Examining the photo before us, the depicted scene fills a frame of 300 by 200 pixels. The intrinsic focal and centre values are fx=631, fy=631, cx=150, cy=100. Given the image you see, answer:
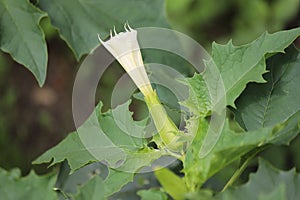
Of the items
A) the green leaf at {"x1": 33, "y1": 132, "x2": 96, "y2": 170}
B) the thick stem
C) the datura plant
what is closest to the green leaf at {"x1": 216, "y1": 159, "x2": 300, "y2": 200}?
the datura plant

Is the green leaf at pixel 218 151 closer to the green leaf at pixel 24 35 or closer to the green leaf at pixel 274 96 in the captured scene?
the green leaf at pixel 274 96

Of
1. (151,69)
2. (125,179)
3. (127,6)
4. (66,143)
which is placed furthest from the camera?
(127,6)

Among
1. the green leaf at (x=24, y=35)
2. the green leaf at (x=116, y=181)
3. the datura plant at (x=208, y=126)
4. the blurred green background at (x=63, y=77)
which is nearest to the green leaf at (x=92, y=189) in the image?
the datura plant at (x=208, y=126)

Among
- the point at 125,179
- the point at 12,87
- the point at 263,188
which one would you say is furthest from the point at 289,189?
the point at 12,87

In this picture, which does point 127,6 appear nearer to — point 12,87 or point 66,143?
point 66,143

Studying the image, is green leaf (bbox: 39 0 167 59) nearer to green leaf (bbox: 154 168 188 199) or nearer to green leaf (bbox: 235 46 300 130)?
green leaf (bbox: 235 46 300 130)
